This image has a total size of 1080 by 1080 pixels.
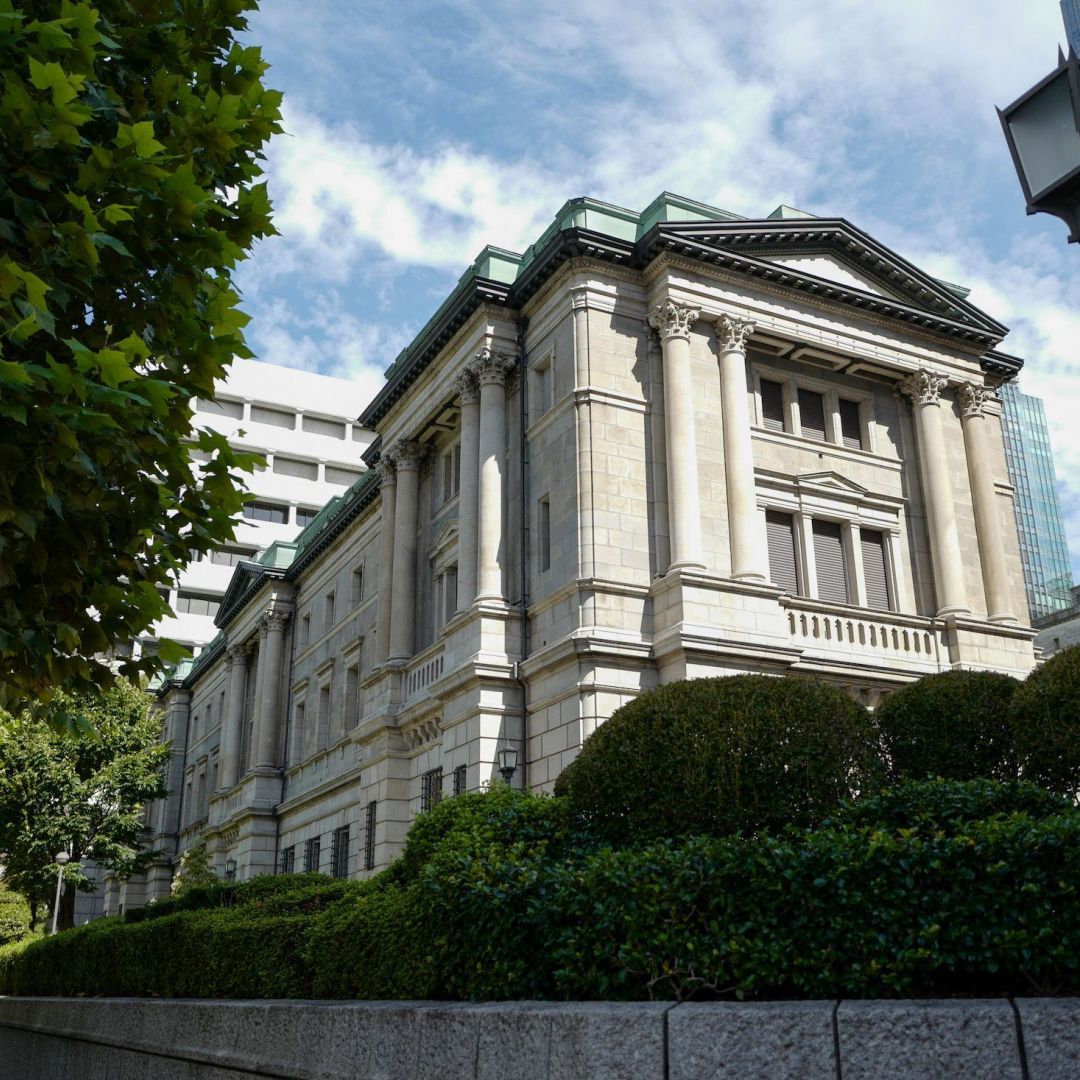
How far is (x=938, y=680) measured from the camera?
12.1 metres

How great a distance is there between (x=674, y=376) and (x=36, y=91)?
61.9 ft

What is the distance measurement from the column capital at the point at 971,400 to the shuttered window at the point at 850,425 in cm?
279

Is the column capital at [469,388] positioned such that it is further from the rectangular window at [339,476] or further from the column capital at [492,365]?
the rectangular window at [339,476]

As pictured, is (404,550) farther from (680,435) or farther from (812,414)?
(812,414)

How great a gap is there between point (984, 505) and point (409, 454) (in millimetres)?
15276

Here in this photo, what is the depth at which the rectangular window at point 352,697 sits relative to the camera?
39.5 meters

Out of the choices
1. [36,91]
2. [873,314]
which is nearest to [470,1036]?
[36,91]

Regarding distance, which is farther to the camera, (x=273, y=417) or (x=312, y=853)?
(x=273, y=417)

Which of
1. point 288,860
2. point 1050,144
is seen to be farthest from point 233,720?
point 1050,144

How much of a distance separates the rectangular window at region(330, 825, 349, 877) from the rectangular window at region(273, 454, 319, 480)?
56.0m

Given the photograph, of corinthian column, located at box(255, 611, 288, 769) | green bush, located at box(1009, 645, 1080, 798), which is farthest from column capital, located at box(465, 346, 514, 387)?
corinthian column, located at box(255, 611, 288, 769)

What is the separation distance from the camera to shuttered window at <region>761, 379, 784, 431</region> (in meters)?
28.5

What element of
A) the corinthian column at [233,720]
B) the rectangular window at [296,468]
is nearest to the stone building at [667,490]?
the corinthian column at [233,720]

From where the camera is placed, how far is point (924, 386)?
97.8 ft
